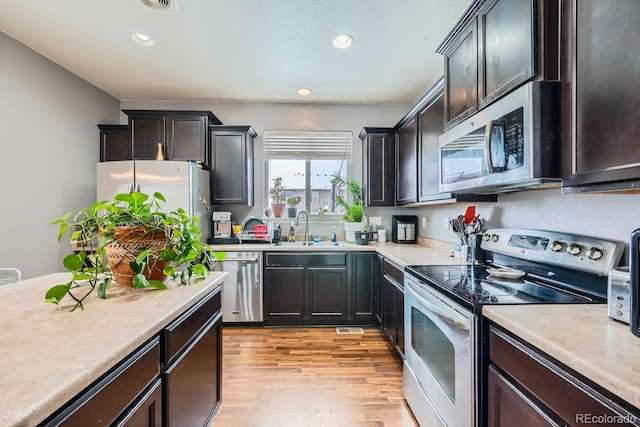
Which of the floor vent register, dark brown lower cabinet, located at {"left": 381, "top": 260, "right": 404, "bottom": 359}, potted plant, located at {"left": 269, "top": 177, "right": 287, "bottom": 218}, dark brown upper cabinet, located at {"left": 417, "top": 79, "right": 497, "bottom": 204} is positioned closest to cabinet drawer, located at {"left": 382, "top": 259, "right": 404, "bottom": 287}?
dark brown lower cabinet, located at {"left": 381, "top": 260, "right": 404, "bottom": 359}

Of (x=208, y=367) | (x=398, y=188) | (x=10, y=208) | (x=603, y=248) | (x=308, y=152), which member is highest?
(x=308, y=152)

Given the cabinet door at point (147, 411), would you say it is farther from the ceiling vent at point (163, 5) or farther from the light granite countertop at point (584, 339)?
the ceiling vent at point (163, 5)

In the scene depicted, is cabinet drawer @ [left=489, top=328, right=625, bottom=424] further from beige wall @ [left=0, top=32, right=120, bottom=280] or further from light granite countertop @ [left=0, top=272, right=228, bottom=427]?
beige wall @ [left=0, top=32, right=120, bottom=280]

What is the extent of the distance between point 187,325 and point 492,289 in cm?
137

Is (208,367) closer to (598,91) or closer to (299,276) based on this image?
(299,276)

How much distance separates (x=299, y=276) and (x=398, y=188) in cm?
146

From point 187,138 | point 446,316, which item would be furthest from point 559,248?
point 187,138

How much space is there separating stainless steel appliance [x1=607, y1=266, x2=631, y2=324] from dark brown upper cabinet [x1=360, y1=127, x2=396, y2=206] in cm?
257

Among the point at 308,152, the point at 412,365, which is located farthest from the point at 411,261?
the point at 308,152

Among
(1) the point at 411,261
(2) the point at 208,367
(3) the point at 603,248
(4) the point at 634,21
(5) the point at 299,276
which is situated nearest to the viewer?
(4) the point at 634,21

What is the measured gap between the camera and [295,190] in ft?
12.8

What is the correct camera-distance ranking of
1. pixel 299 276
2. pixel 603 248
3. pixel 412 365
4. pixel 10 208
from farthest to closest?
pixel 299 276
pixel 10 208
pixel 412 365
pixel 603 248

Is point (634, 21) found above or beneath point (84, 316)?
above

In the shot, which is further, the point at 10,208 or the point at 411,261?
the point at 10,208
